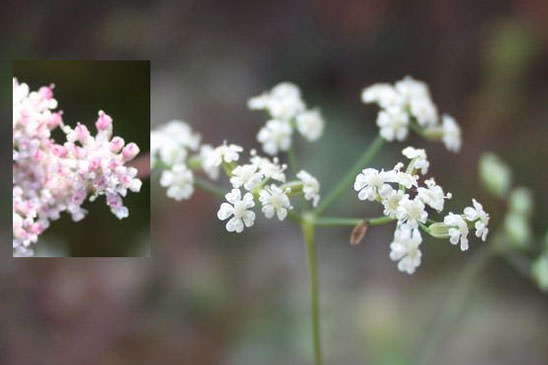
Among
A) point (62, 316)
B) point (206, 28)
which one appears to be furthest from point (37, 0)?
point (62, 316)

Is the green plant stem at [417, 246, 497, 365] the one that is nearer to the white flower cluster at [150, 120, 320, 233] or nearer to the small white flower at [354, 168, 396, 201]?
the white flower cluster at [150, 120, 320, 233]

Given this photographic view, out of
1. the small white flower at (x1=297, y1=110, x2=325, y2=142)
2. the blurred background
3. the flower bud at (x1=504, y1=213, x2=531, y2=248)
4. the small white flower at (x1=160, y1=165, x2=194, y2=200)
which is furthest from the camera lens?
the blurred background

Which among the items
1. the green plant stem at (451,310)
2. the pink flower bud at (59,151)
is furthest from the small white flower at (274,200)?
the green plant stem at (451,310)

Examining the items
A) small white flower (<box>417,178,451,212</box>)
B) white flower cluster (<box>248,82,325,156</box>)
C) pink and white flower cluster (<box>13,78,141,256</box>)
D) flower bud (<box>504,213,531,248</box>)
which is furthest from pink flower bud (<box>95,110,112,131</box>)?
flower bud (<box>504,213,531,248</box>)

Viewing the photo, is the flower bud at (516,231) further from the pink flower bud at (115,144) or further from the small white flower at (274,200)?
the pink flower bud at (115,144)

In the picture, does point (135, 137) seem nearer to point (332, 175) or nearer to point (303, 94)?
point (332, 175)
